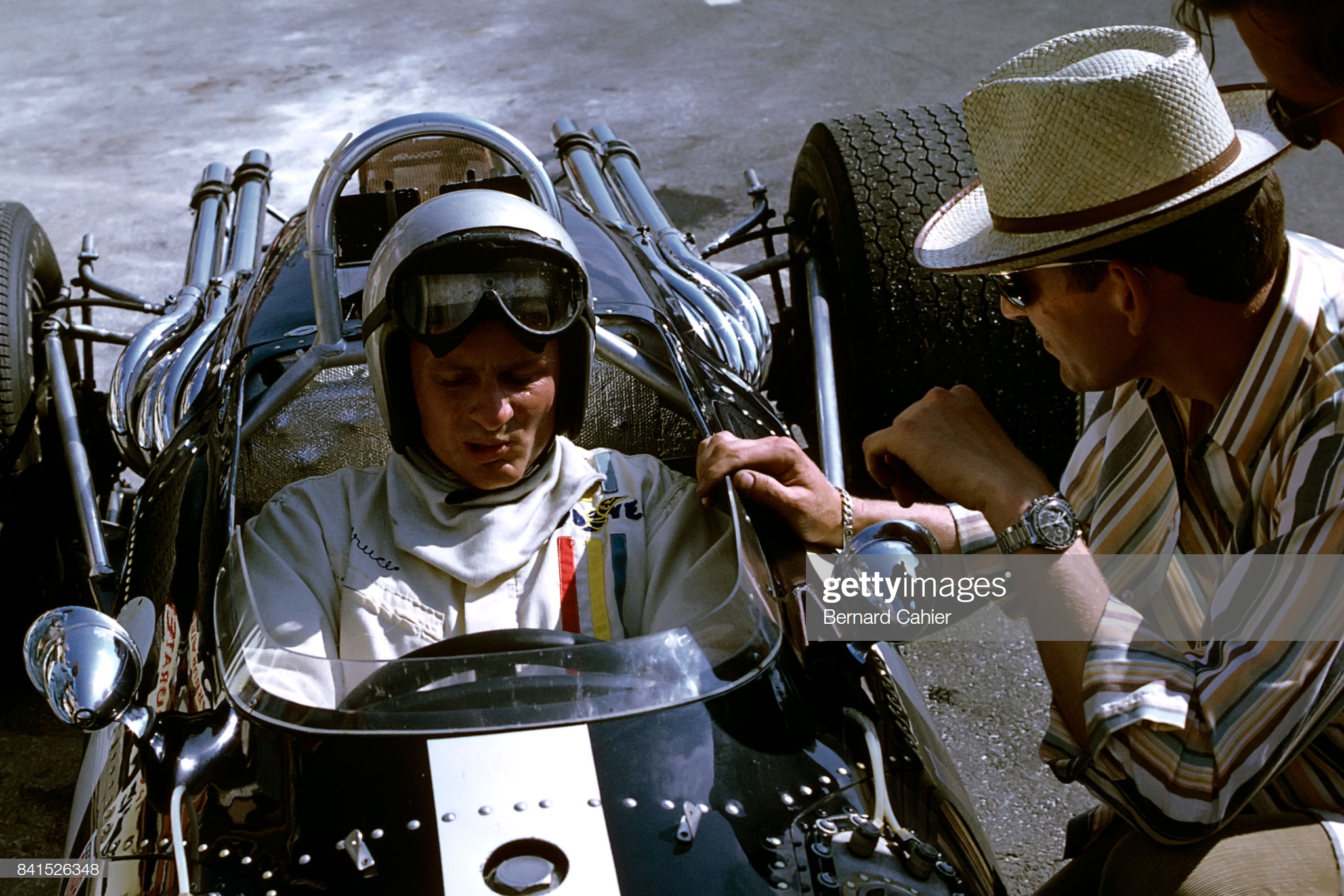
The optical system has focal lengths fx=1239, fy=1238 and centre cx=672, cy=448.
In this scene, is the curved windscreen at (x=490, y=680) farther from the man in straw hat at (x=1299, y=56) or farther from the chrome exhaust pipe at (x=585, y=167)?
the chrome exhaust pipe at (x=585, y=167)

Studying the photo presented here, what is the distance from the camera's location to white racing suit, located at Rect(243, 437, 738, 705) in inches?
74.9

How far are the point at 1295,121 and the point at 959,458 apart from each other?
57 cm

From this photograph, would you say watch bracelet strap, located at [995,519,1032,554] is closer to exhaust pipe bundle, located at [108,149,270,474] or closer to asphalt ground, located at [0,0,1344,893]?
exhaust pipe bundle, located at [108,149,270,474]

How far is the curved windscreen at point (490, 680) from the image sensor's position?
5.24ft

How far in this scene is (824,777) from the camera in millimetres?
1607

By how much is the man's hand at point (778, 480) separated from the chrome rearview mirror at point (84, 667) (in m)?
0.91

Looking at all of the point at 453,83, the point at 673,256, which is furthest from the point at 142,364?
the point at 453,83

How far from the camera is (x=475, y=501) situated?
202 centimetres

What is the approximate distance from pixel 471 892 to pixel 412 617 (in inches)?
23.5

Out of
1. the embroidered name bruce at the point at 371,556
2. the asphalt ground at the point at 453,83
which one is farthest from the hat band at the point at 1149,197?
the asphalt ground at the point at 453,83

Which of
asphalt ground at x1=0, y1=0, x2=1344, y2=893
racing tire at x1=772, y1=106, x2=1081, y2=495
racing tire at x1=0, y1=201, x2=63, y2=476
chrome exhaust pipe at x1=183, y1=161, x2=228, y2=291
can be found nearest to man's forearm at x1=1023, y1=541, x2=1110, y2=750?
racing tire at x1=772, y1=106, x2=1081, y2=495

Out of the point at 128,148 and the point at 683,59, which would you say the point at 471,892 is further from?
the point at 683,59

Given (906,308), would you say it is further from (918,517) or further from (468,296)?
(468,296)

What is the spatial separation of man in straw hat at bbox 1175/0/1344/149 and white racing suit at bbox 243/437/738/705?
3.27 feet
